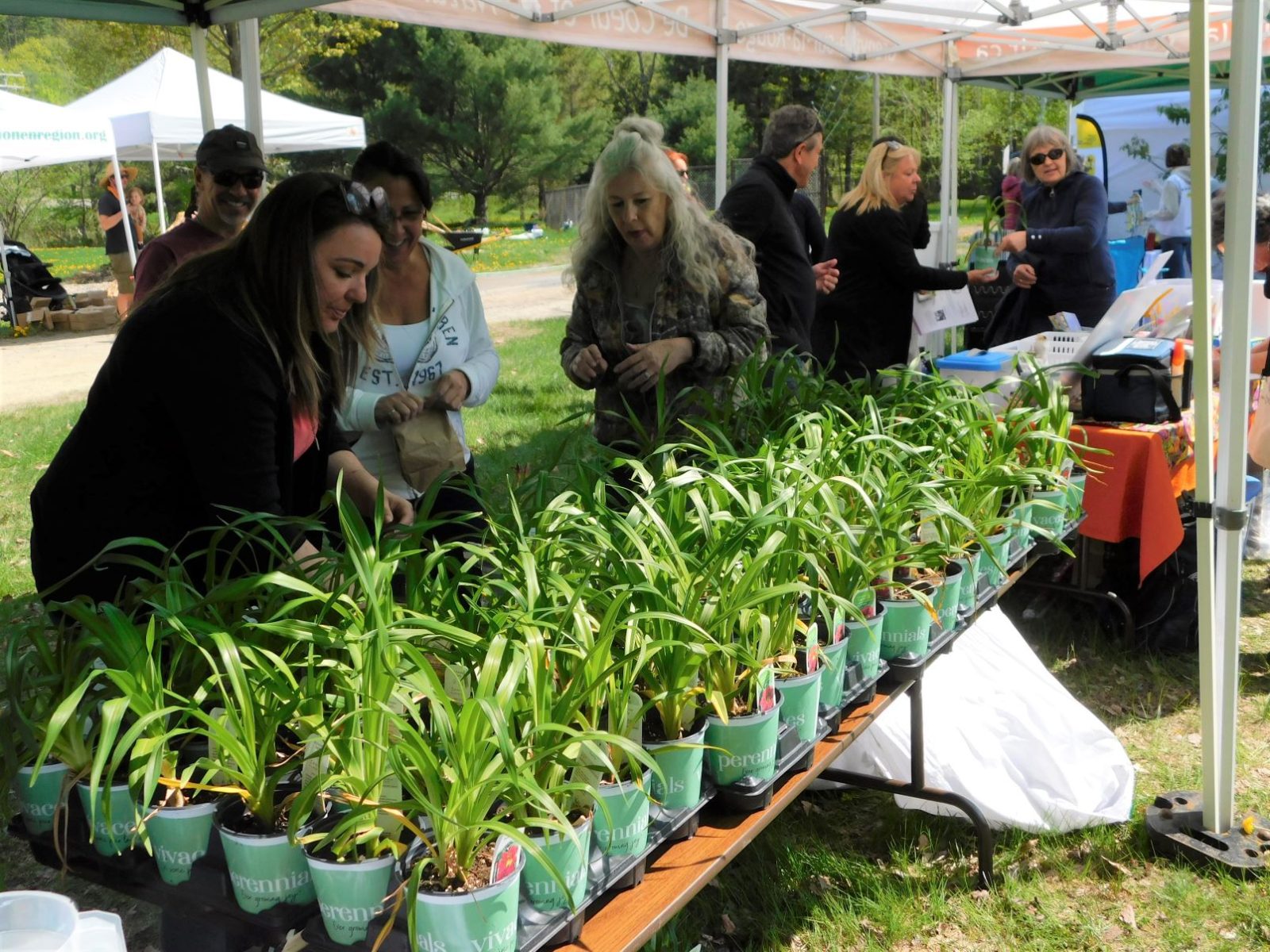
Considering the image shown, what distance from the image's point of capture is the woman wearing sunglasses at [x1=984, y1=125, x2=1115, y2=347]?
16.6 ft

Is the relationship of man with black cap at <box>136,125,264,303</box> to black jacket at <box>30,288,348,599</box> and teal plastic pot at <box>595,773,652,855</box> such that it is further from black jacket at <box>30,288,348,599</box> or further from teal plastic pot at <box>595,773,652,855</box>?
teal plastic pot at <box>595,773,652,855</box>

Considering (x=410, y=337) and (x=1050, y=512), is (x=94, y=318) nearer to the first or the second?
(x=410, y=337)

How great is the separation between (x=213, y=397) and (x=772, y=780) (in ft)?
3.30

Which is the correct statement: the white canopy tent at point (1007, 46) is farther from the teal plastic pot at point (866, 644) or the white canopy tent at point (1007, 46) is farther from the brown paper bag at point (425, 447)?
the brown paper bag at point (425, 447)

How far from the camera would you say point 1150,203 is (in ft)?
43.7

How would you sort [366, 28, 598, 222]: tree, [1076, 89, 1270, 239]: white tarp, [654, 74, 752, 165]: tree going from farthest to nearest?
1. [654, 74, 752, 165]: tree
2. [366, 28, 598, 222]: tree
3. [1076, 89, 1270, 239]: white tarp

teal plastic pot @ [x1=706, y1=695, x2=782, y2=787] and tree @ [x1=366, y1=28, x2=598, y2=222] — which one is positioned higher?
tree @ [x1=366, y1=28, x2=598, y2=222]

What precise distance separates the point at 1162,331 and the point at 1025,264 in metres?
1.27

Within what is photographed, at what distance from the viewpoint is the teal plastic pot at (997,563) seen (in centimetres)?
231

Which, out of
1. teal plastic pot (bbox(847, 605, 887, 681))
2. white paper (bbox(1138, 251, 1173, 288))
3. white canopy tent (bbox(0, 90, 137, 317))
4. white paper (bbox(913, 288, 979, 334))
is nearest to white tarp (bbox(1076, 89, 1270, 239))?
white paper (bbox(913, 288, 979, 334))

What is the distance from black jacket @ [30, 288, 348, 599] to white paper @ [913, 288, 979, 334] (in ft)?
11.5

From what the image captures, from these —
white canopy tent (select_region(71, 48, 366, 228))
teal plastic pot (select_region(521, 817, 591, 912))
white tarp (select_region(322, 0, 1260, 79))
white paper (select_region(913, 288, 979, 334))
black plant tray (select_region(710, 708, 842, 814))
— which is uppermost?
white canopy tent (select_region(71, 48, 366, 228))

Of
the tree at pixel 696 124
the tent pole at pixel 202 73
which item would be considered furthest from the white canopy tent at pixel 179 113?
the tree at pixel 696 124

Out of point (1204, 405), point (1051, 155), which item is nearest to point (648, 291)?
point (1204, 405)
